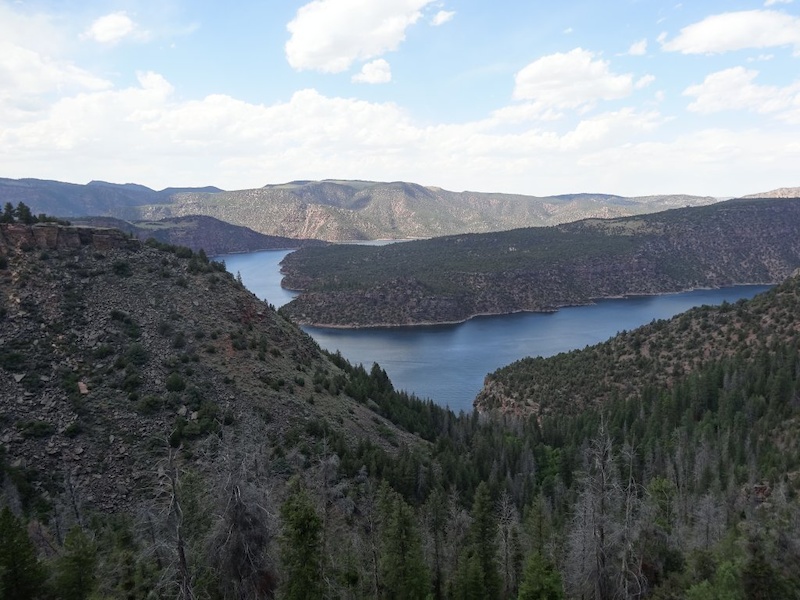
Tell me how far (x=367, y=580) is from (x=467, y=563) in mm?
5408

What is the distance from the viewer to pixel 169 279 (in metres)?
64.4

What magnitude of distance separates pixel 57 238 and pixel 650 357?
86.6 meters

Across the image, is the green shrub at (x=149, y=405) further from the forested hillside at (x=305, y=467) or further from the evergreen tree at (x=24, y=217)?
the evergreen tree at (x=24, y=217)

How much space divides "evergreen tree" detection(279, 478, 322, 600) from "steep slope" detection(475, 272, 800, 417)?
70.2 m

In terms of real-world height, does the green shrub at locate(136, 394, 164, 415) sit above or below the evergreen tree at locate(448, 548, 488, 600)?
above

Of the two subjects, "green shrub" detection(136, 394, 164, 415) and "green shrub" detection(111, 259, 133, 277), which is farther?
"green shrub" detection(111, 259, 133, 277)

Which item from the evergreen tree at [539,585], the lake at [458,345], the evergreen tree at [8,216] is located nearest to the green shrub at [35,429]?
the evergreen tree at [8,216]

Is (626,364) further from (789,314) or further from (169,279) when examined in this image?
(169,279)

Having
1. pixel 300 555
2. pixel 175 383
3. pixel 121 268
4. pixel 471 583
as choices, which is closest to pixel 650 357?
pixel 471 583

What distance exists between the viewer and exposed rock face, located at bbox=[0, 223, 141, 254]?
192 feet

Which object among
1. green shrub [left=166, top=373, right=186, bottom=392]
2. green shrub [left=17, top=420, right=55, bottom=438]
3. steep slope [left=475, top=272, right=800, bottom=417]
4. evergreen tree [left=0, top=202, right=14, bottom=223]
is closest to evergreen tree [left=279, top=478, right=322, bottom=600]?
green shrub [left=17, top=420, right=55, bottom=438]

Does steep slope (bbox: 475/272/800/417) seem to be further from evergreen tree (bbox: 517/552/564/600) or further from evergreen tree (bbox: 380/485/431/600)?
evergreen tree (bbox: 517/552/564/600)

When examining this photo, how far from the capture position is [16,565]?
65.0 feet

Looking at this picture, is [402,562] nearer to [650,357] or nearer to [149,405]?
[149,405]
